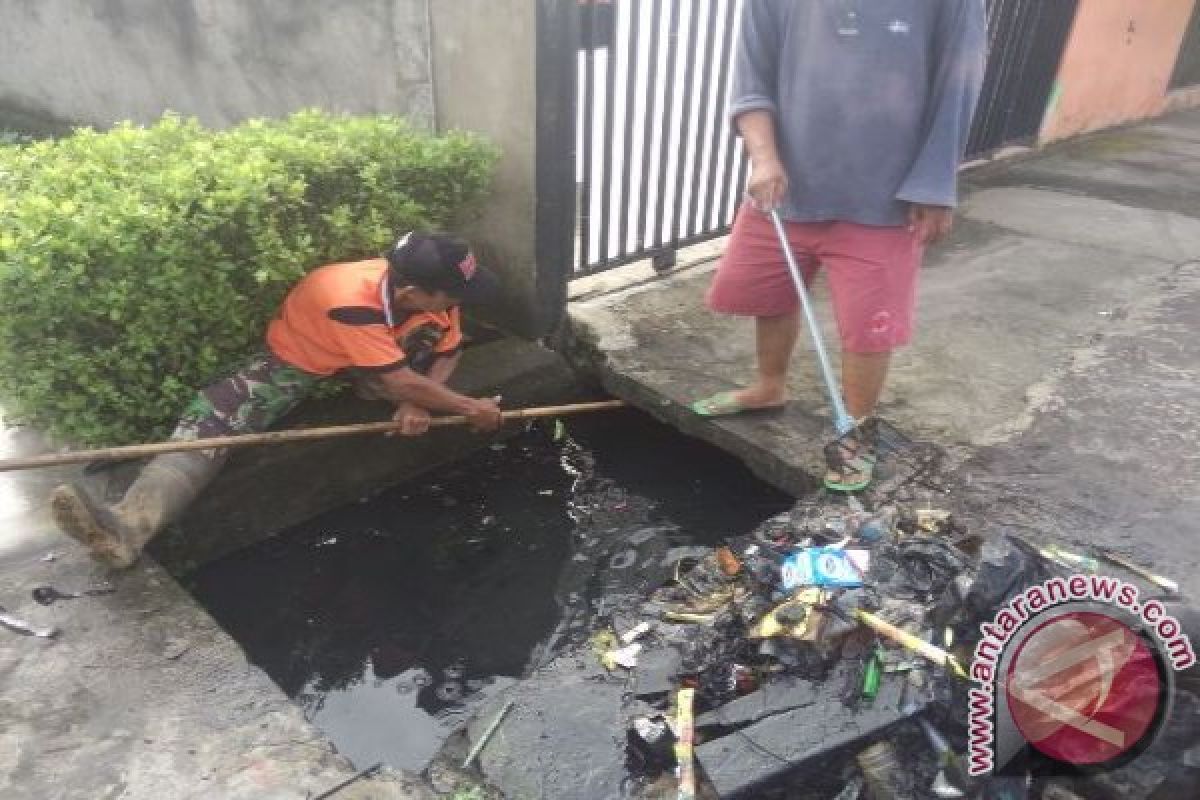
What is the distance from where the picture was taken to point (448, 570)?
3.71 metres

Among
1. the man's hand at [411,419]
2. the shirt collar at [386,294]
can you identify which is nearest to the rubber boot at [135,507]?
the man's hand at [411,419]

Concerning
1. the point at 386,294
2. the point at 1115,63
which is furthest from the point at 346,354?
the point at 1115,63

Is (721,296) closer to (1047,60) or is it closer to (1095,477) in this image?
(1095,477)

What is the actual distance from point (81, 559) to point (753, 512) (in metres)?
2.70

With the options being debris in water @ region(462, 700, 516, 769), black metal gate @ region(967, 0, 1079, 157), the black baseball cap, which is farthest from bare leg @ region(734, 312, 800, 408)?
black metal gate @ region(967, 0, 1079, 157)

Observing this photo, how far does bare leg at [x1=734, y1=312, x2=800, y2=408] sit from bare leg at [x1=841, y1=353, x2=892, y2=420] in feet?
1.09

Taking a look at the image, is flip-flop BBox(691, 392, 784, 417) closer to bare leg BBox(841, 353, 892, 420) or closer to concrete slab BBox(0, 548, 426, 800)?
bare leg BBox(841, 353, 892, 420)

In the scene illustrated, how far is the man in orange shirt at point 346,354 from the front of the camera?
320 cm

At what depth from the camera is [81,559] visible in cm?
290

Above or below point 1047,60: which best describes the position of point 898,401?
below

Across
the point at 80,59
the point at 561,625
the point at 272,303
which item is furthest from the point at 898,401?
the point at 80,59

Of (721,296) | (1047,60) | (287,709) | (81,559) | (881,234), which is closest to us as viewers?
(287,709)
